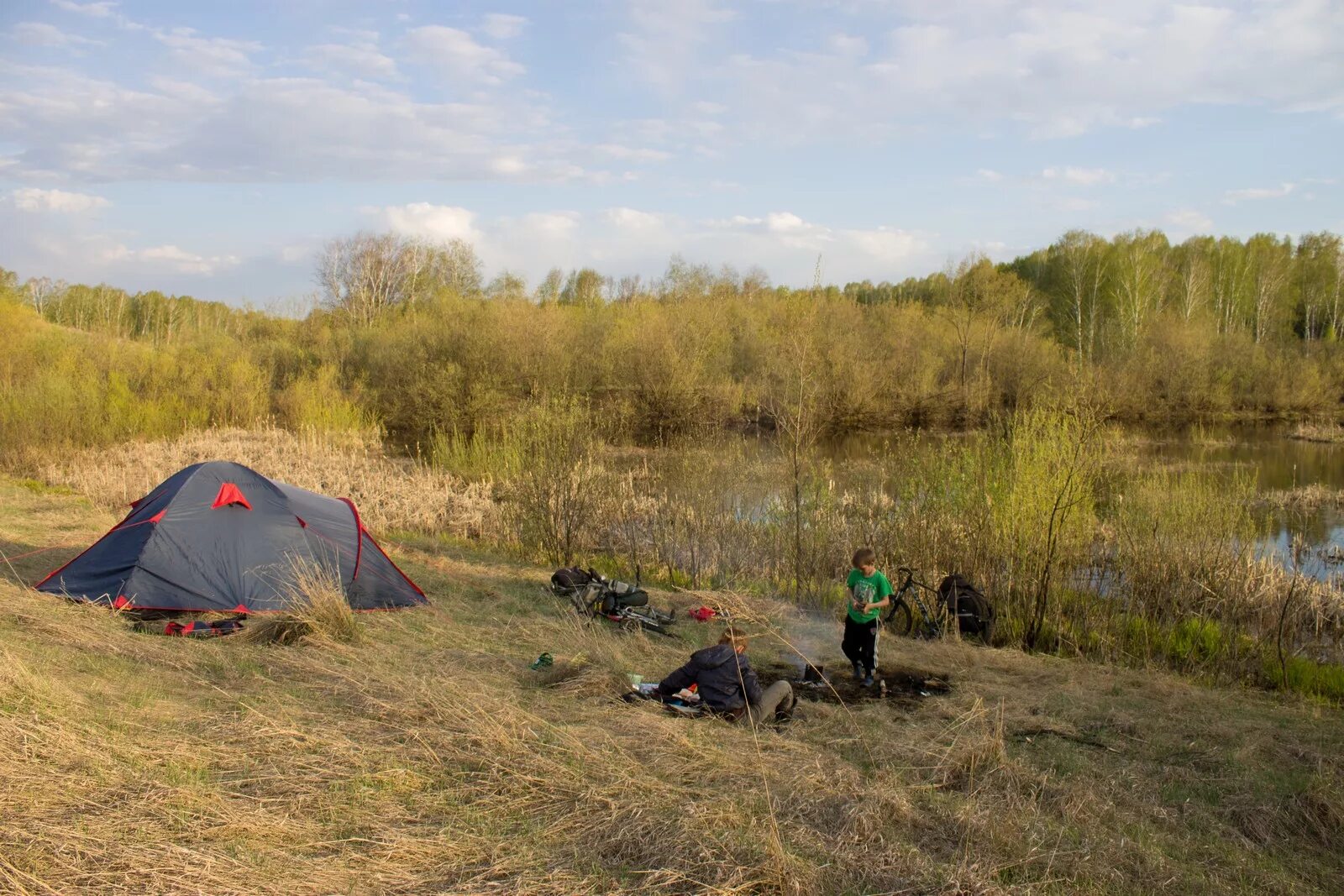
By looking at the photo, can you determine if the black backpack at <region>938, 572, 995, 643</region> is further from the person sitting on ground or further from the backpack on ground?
the person sitting on ground

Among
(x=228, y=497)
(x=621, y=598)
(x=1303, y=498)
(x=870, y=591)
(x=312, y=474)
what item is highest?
(x=1303, y=498)

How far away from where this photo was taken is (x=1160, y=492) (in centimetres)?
1037

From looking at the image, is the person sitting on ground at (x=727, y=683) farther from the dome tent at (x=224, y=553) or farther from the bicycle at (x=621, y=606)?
the dome tent at (x=224, y=553)

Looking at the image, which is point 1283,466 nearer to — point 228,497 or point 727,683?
point 727,683

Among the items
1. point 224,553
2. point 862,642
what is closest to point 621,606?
point 862,642

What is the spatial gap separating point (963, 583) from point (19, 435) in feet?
64.6

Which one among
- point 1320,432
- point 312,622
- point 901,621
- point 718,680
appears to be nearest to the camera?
point 718,680

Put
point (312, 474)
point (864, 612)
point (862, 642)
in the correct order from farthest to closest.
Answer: point (312, 474) < point (862, 642) < point (864, 612)

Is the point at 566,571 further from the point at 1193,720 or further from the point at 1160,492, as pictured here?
the point at 1160,492

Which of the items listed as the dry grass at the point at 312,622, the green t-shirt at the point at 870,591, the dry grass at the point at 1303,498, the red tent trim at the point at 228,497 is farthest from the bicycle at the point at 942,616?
the dry grass at the point at 1303,498

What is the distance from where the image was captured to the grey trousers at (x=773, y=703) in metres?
5.67

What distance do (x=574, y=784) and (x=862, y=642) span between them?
3.72m

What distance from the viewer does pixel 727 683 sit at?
5.78 m

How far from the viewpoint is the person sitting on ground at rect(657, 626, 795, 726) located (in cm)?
572
